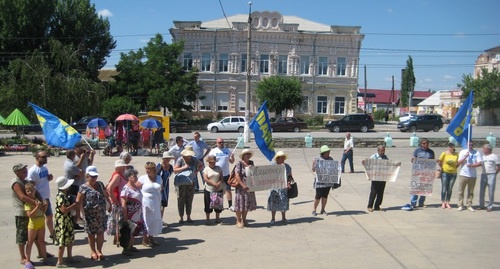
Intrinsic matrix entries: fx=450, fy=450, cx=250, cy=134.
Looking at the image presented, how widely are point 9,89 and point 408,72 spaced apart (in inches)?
3369

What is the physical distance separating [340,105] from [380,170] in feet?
147

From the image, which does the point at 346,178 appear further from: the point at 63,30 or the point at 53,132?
the point at 63,30

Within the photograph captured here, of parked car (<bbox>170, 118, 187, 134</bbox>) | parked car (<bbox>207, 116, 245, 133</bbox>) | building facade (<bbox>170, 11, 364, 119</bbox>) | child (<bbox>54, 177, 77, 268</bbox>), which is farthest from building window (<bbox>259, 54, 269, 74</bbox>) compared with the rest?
child (<bbox>54, 177, 77, 268</bbox>)

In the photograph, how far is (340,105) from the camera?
5478 cm

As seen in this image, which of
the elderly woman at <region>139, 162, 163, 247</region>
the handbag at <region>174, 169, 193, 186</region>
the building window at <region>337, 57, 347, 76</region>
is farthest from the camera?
the building window at <region>337, 57, 347, 76</region>

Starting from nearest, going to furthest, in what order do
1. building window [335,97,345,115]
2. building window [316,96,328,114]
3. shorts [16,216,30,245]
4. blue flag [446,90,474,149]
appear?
1. shorts [16,216,30,245]
2. blue flag [446,90,474,149]
3. building window [316,96,328,114]
4. building window [335,97,345,115]

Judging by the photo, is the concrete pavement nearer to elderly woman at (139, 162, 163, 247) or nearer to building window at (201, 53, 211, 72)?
elderly woman at (139, 162, 163, 247)

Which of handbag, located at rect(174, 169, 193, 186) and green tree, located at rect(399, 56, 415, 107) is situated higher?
green tree, located at rect(399, 56, 415, 107)

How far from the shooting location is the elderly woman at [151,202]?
7617 millimetres

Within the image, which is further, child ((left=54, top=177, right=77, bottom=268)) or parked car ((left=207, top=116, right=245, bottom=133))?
parked car ((left=207, top=116, right=245, bottom=133))

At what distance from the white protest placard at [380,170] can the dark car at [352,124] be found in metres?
32.0

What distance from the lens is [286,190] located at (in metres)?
9.69

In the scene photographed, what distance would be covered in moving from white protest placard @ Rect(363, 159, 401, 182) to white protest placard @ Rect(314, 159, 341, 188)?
38.1 inches

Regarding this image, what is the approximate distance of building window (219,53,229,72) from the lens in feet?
175
